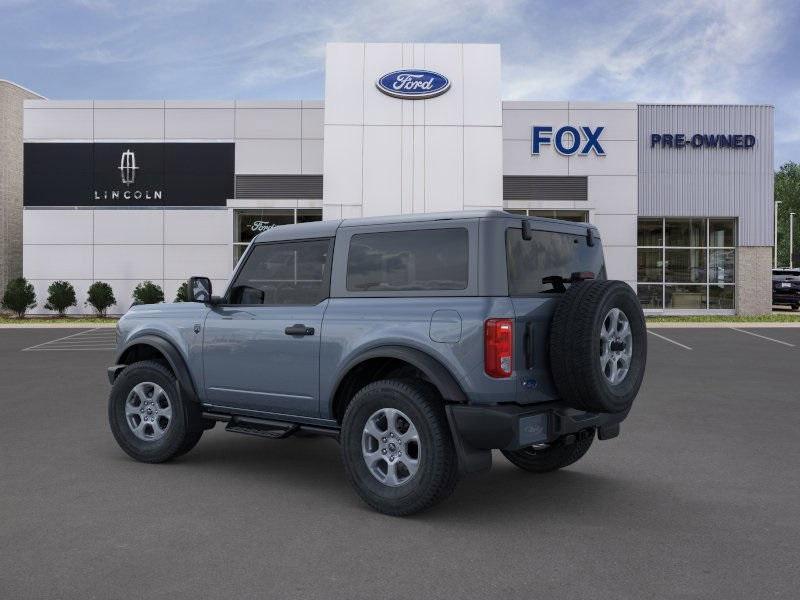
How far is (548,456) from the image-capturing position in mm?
6184

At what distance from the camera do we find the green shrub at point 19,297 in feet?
90.4

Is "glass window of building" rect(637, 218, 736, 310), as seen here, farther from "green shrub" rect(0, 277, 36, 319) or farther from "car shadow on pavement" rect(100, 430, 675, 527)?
"car shadow on pavement" rect(100, 430, 675, 527)

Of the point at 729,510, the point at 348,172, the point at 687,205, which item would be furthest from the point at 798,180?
the point at 729,510

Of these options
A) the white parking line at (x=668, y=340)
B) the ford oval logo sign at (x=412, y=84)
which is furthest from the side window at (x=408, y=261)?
the ford oval logo sign at (x=412, y=84)

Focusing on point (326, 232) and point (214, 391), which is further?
point (214, 391)

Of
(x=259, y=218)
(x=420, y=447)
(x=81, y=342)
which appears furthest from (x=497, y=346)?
(x=259, y=218)

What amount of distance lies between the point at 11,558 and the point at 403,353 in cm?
244

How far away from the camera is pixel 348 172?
25.4 metres

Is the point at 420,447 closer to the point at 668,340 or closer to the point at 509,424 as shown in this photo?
the point at 509,424

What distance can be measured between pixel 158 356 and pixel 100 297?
892 inches

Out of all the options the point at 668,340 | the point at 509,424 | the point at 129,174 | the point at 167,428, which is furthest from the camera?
the point at 129,174

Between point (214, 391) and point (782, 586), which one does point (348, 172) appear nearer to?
point (214, 391)

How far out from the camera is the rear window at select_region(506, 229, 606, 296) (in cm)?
512

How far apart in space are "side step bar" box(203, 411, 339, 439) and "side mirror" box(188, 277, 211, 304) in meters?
0.93
